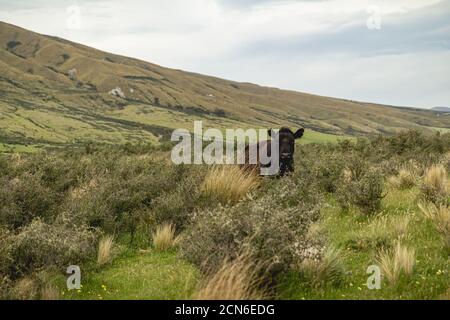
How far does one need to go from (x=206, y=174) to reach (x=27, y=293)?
6499 mm

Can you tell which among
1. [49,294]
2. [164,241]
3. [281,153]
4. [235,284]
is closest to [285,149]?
[281,153]

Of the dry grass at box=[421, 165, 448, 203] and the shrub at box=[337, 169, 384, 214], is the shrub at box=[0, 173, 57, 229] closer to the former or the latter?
the shrub at box=[337, 169, 384, 214]

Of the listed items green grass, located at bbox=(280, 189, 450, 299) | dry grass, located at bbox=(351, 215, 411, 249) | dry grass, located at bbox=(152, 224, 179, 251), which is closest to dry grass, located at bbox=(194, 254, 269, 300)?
green grass, located at bbox=(280, 189, 450, 299)

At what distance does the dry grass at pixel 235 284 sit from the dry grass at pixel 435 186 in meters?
5.19

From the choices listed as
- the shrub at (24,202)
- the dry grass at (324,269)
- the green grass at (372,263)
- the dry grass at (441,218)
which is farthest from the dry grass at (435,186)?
the shrub at (24,202)

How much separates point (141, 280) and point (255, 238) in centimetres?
229

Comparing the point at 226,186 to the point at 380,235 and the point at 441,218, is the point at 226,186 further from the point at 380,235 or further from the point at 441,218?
the point at 441,218

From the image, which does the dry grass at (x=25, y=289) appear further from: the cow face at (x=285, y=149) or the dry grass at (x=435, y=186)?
the cow face at (x=285, y=149)

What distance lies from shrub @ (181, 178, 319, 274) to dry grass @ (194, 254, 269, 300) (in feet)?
0.59

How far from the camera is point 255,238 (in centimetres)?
641

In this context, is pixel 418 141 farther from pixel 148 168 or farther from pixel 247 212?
pixel 247 212

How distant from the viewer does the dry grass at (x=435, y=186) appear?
33.4ft

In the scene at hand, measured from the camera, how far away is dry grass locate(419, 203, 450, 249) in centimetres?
771
